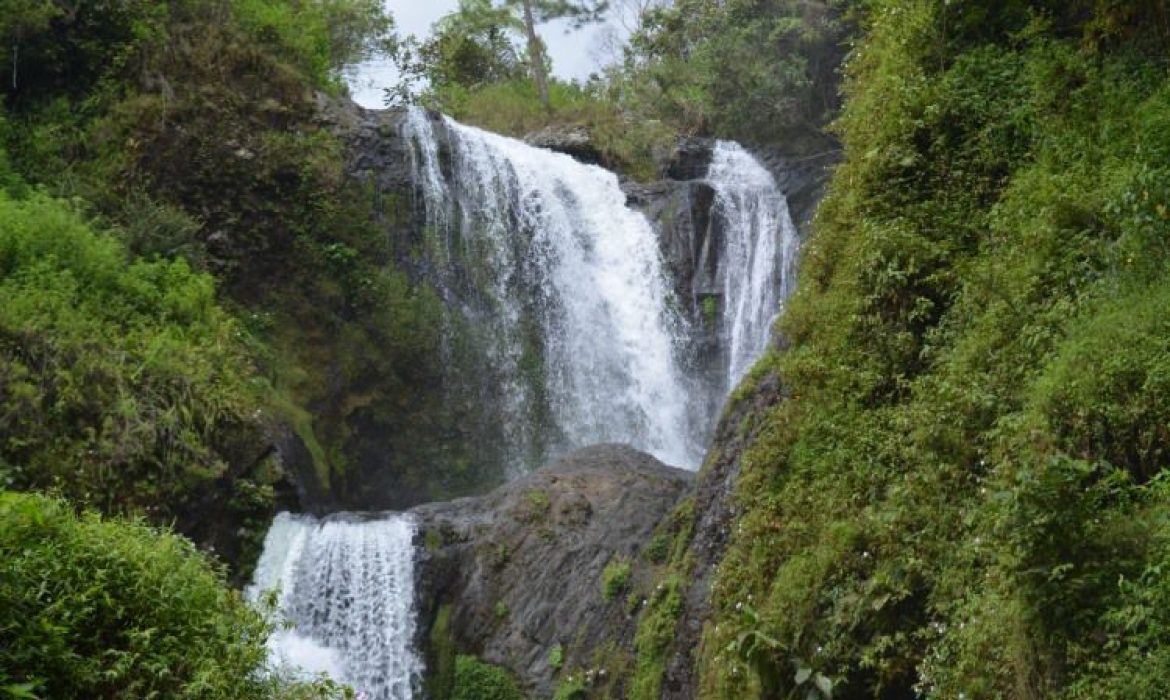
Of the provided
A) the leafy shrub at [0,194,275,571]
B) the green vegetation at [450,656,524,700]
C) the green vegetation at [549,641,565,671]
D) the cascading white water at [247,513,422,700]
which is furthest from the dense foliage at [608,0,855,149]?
the green vegetation at [450,656,524,700]

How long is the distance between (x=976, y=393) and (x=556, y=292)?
1204cm

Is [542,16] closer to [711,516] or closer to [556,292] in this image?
[556,292]

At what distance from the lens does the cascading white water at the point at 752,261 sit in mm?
18031

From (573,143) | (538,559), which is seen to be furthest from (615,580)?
(573,143)

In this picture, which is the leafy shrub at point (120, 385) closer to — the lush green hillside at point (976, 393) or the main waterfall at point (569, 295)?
the main waterfall at point (569, 295)

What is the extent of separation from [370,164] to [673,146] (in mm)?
6899

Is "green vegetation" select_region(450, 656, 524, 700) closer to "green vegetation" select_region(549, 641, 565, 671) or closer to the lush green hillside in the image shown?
"green vegetation" select_region(549, 641, 565, 671)

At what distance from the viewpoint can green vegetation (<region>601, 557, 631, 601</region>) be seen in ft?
36.9

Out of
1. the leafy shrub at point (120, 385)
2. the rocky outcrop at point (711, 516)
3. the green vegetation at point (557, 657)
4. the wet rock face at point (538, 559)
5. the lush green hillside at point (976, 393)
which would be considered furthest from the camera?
the wet rock face at point (538, 559)

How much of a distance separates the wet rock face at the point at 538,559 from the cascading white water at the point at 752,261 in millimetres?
4889

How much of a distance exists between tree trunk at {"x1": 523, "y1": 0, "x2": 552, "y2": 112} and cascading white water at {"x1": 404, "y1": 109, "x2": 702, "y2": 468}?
6.43 metres

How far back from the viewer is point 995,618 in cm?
626

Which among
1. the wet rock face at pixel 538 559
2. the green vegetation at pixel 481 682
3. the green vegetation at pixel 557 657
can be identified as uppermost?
the wet rock face at pixel 538 559

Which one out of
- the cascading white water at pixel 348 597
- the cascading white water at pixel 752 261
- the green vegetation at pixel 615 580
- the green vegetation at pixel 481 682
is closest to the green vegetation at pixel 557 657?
the green vegetation at pixel 481 682
